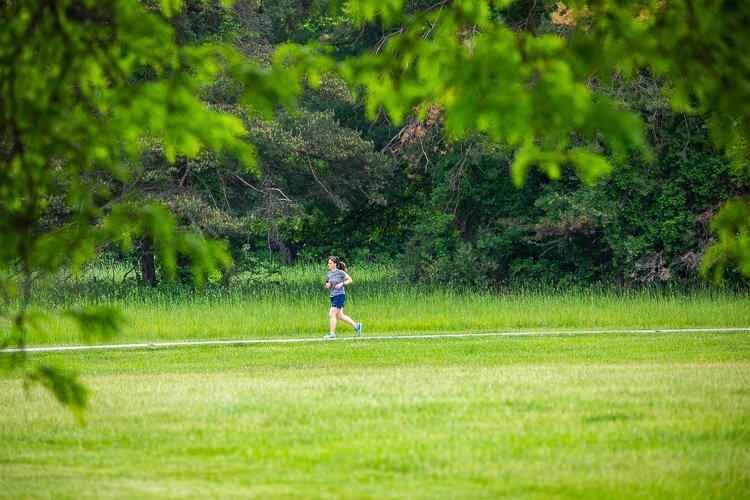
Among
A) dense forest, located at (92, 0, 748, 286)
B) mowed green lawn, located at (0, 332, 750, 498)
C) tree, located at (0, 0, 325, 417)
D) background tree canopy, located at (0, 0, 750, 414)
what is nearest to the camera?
background tree canopy, located at (0, 0, 750, 414)

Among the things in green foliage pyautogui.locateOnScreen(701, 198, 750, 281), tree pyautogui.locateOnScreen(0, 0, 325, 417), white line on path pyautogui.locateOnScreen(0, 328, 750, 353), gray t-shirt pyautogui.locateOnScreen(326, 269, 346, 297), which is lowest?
white line on path pyautogui.locateOnScreen(0, 328, 750, 353)

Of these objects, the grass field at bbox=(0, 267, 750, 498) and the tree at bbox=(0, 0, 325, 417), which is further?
the grass field at bbox=(0, 267, 750, 498)

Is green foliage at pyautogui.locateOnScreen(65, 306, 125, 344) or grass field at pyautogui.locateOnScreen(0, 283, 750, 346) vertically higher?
green foliage at pyautogui.locateOnScreen(65, 306, 125, 344)

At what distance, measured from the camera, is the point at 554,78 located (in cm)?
514

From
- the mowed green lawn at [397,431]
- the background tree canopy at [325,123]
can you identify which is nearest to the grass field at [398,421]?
the mowed green lawn at [397,431]

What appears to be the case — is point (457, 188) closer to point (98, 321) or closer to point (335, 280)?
point (335, 280)

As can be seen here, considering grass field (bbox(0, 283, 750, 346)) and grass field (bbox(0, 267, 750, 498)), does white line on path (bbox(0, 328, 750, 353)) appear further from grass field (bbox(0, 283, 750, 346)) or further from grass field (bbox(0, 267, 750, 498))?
grass field (bbox(0, 283, 750, 346))

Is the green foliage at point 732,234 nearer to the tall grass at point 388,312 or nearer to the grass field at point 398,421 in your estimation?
the grass field at point 398,421

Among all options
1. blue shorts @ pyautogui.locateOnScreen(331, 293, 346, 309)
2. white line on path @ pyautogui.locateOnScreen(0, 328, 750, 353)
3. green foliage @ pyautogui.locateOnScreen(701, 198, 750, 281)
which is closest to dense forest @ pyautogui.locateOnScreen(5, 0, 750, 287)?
blue shorts @ pyautogui.locateOnScreen(331, 293, 346, 309)

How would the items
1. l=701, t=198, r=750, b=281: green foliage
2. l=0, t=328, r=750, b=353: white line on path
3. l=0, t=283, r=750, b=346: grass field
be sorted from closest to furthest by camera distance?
1. l=701, t=198, r=750, b=281: green foliage
2. l=0, t=328, r=750, b=353: white line on path
3. l=0, t=283, r=750, b=346: grass field

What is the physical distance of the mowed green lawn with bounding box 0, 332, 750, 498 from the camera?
677 cm

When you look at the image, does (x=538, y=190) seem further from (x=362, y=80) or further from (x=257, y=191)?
(x=362, y=80)

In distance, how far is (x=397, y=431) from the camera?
8.45 meters

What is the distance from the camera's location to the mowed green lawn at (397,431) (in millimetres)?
6773
